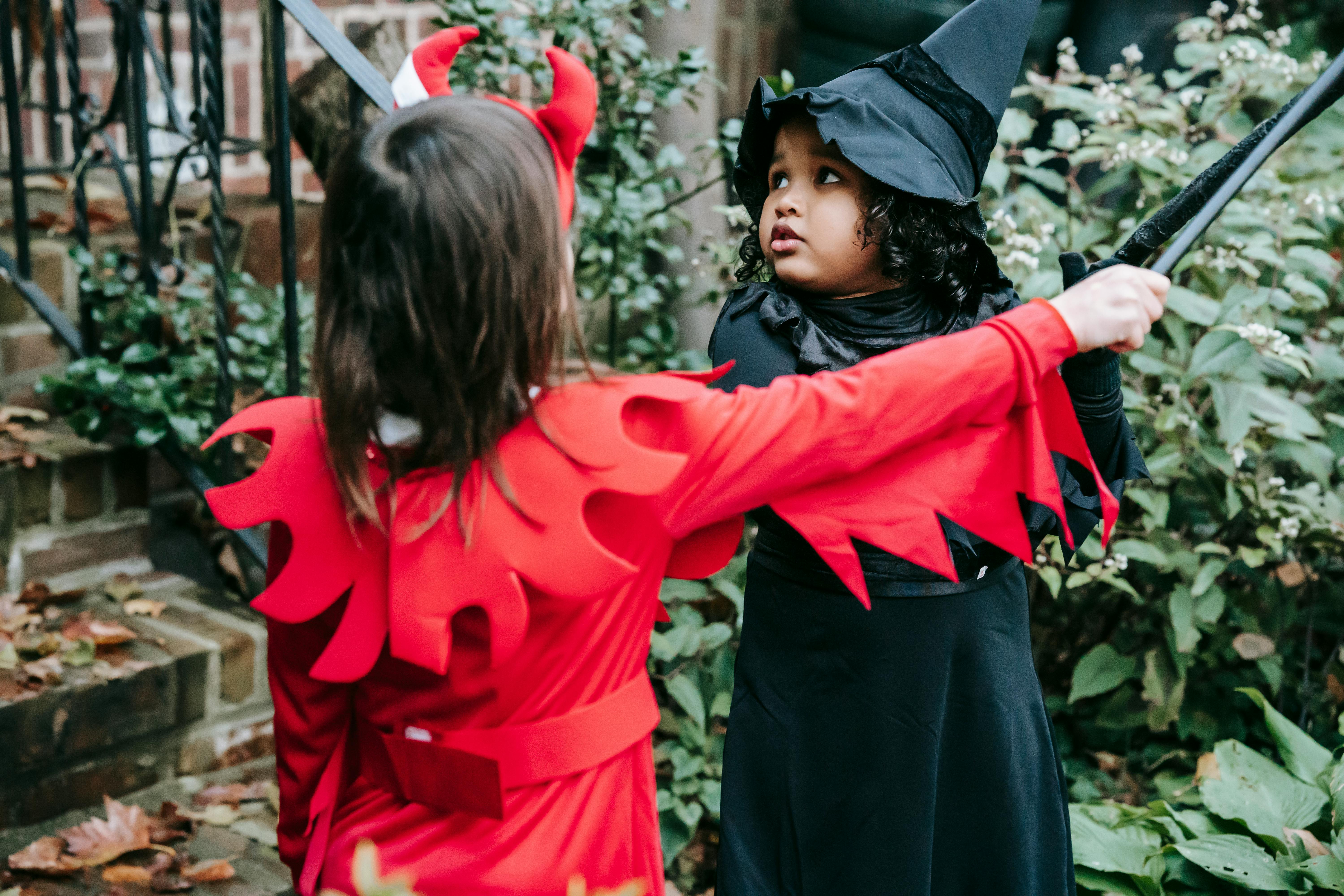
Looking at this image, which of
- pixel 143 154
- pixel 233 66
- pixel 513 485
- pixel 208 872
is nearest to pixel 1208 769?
pixel 513 485

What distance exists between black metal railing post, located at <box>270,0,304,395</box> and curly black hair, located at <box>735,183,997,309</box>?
3.79ft

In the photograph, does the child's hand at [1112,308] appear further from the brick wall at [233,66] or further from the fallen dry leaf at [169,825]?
the brick wall at [233,66]

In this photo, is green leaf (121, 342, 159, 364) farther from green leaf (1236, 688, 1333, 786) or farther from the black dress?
green leaf (1236, 688, 1333, 786)

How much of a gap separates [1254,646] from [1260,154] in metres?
1.56

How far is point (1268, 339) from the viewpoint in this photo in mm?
2160

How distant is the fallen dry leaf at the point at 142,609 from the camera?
2512 millimetres

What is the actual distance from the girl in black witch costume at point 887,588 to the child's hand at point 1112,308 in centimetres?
20

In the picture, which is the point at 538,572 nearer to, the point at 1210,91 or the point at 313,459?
the point at 313,459

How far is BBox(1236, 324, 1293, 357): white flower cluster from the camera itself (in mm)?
2127

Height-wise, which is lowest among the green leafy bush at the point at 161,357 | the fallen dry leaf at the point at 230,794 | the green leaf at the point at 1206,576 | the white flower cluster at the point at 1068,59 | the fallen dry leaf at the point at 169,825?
the fallen dry leaf at the point at 230,794

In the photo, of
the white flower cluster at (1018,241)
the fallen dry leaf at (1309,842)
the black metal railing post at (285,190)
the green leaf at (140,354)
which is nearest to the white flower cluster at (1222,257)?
the white flower cluster at (1018,241)

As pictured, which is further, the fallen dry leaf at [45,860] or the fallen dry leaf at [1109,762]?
the fallen dry leaf at [1109,762]

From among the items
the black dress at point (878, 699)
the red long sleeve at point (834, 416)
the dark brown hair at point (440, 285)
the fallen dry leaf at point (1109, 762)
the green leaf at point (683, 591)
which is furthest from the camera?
the fallen dry leaf at point (1109, 762)

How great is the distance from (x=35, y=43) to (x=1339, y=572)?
401cm
